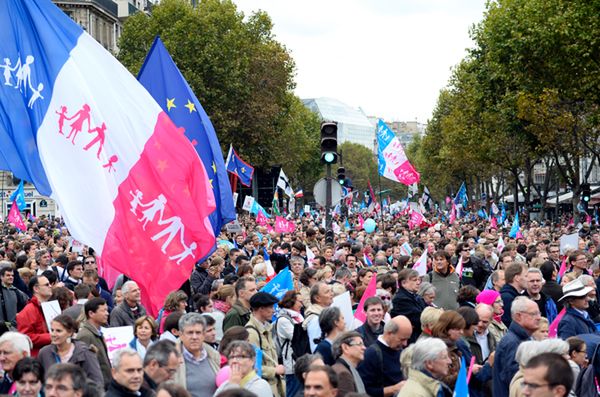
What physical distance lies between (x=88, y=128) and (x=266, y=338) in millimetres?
2746

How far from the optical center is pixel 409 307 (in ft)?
38.2

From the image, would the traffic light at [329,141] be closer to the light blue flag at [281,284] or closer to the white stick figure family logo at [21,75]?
the light blue flag at [281,284]

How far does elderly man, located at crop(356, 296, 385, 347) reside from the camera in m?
9.95

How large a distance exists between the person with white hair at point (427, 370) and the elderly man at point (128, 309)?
4205 millimetres

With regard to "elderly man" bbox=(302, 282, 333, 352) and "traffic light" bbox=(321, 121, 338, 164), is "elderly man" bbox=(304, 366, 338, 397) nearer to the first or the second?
"elderly man" bbox=(302, 282, 333, 352)

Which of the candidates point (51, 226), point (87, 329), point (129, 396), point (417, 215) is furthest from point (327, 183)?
point (51, 226)

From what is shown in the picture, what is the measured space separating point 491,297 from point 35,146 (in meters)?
4.59

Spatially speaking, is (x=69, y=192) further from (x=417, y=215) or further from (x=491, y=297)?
(x=417, y=215)

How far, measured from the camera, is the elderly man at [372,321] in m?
9.95

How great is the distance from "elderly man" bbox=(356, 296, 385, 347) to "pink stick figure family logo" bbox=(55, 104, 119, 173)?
2804 millimetres

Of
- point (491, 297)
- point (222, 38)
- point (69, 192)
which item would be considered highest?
point (222, 38)

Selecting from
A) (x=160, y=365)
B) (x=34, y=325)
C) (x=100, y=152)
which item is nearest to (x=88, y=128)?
(x=100, y=152)

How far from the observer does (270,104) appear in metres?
64.8

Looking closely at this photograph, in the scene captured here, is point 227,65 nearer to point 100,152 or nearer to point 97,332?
point 100,152
